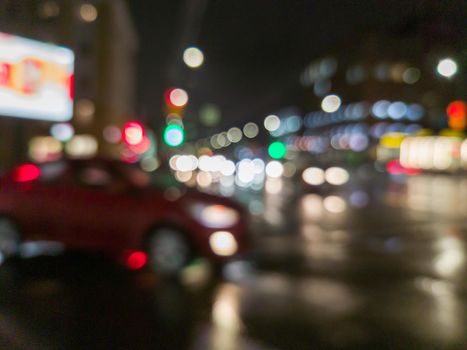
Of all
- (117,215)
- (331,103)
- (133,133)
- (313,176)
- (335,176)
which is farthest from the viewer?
(331,103)

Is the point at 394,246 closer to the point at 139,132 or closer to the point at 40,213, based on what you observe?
the point at 40,213

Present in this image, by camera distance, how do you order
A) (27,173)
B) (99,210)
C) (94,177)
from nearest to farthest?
(99,210) < (94,177) < (27,173)

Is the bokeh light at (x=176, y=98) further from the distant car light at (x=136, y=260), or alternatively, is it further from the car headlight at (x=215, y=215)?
the car headlight at (x=215, y=215)

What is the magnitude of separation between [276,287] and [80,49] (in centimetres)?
5828


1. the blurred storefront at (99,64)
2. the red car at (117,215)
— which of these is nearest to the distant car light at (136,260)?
the red car at (117,215)

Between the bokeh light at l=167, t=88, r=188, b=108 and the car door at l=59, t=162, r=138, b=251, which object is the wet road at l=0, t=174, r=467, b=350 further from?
the bokeh light at l=167, t=88, r=188, b=108

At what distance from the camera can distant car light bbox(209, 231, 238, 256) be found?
9099 millimetres

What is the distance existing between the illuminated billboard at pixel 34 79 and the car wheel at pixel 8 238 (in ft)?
28.5

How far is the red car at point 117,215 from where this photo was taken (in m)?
9.12

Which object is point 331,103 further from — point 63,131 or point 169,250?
point 169,250

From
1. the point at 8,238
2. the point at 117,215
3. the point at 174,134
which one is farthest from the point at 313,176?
the point at 117,215

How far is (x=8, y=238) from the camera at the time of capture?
1005 centimetres

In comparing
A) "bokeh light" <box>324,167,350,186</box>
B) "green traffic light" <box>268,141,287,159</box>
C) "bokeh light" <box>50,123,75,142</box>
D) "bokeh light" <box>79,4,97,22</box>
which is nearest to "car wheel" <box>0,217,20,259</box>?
"green traffic light" <box>268,141,287,159</box>

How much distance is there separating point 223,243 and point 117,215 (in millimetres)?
1622
